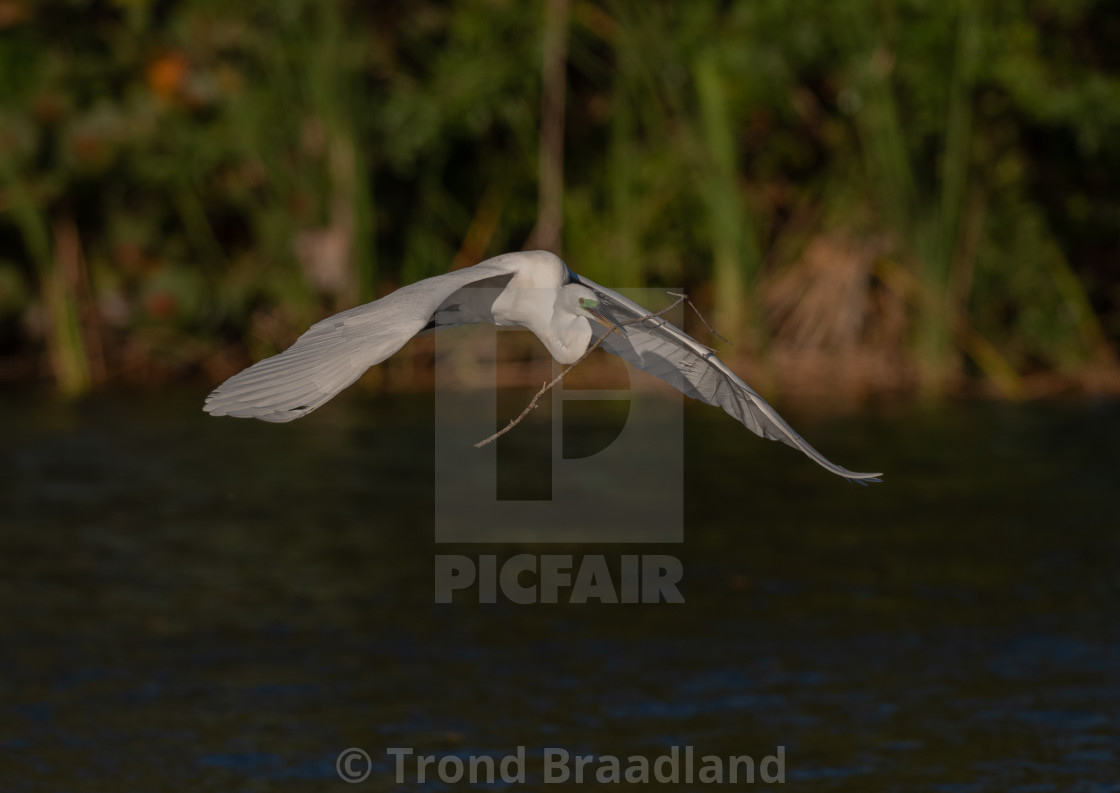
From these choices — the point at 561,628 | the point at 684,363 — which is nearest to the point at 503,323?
the point at 684,363

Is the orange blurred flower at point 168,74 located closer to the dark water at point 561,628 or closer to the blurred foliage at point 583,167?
the blurred foliage at point 583,167

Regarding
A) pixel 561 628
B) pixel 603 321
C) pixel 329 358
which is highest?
pixel 603 321

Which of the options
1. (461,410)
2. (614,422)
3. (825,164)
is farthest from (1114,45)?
(461,410)

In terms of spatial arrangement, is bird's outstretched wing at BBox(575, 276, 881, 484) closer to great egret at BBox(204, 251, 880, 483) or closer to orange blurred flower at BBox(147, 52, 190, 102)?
great egret at BBox(204, 251, 880, 483)

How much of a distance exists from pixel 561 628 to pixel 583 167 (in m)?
11.5

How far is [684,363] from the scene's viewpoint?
6145 mm

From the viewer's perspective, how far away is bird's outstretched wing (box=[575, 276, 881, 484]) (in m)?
5.57

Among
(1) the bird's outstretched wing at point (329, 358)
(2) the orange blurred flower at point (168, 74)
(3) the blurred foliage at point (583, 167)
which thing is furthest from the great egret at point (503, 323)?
(2) the orange blurred flower at point (168, 74)

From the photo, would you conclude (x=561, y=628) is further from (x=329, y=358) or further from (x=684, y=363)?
(x=329, y=358)

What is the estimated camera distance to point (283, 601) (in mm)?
11305

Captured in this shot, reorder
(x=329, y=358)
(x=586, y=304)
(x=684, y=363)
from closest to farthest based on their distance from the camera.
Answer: (x=329, y=358), (x=586, y=304), (x=684, y=363)

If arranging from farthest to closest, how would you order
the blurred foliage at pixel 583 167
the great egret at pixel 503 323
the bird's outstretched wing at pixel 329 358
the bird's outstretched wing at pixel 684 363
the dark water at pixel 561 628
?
the blurred foliage at pixel 583 167 → the dark water at pixel 561 628 → the bird's outstretched wing at pixel 684 363 → the great egret at pixel 503 323 → the bird's outstretched wing at pixel 329 358

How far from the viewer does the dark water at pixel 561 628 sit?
845 centimetres

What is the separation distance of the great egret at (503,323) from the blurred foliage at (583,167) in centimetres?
1264
